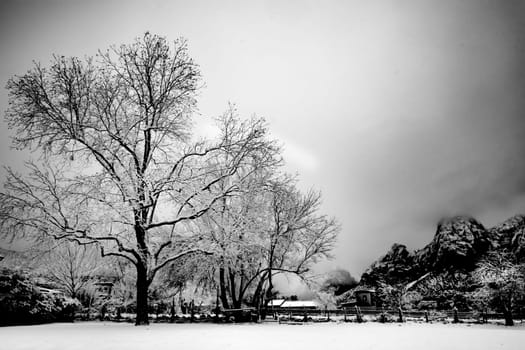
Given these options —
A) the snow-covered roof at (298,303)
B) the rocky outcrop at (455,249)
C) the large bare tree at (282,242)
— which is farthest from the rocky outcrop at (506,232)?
the large bare tree at (282,242)

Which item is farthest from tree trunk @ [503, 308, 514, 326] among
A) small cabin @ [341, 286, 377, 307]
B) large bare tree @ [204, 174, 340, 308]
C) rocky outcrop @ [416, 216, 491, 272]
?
rocky outcrop @ [416, 216, 491, 272]

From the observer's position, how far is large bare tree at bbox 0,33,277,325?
14.5 meters

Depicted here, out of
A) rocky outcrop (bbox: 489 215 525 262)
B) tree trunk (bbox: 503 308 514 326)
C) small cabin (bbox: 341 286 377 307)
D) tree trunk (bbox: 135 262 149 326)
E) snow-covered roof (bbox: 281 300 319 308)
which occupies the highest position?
rocky outcrop (bbox: 489 215 525 262)

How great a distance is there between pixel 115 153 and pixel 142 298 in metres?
7.62

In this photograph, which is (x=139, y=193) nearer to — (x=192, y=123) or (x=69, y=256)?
(x=192, y=123)

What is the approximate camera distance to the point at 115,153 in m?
16.1

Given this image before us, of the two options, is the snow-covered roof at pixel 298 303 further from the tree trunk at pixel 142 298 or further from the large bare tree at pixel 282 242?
the tree trunk at pixel 142 298

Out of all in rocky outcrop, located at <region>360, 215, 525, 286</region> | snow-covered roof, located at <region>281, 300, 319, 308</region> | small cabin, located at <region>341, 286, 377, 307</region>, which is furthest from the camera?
rocky outcrop, located at <region>360, 215, 525, 286</region>

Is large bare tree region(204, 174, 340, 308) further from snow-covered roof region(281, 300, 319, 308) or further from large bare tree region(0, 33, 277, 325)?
snow-covered roof region(281, 300, 319, 308)

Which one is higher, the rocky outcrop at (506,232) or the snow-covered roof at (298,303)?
the rocky outcrop at (506,232)

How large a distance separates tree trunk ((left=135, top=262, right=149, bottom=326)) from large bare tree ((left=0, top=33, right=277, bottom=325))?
48mm

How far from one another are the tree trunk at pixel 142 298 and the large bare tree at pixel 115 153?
0.05m

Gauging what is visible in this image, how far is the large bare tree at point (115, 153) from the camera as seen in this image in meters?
14.5

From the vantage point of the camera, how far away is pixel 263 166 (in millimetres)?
16125
